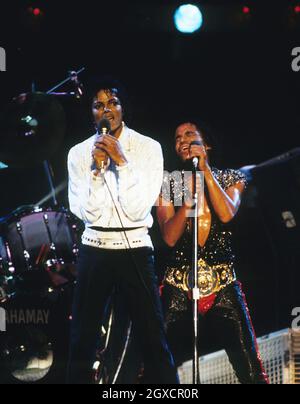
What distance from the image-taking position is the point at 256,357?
358cm

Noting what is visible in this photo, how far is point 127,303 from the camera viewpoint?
3471 mm

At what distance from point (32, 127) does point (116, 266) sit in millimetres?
1419

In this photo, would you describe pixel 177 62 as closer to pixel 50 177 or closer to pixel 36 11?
pixel 36 11

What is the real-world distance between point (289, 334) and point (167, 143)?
5.10 feet

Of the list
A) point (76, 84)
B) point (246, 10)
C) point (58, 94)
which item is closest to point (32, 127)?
point (58, 94)

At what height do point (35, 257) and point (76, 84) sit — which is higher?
point (76, 84)

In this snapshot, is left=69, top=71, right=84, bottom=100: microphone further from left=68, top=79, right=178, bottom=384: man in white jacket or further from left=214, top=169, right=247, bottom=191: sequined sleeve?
left=214, top=169, right=247, bottom=191: sequined sleeve

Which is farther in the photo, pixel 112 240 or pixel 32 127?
pixel 32 127

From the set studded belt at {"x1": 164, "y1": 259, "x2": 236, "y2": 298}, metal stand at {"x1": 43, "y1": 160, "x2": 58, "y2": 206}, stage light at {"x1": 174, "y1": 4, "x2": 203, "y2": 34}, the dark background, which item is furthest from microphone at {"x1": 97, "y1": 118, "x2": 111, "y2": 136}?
stage light at {"x1": 174, "y1": 4, "x2": 203, "y2": 34}

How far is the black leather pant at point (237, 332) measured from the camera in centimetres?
358

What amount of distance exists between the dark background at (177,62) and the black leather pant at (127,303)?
1.36 metres

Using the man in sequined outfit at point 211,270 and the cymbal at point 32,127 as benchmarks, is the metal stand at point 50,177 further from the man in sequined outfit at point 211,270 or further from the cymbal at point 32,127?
the man in sequined outfit at point 211,270

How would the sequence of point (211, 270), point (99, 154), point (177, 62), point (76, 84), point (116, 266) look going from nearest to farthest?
point (99, 154)
point (116, 266)
point (211, 270)
point (76, 84)
point (177, 62)
